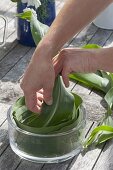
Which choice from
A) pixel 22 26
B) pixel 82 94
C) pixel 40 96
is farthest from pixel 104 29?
pixel 40 96

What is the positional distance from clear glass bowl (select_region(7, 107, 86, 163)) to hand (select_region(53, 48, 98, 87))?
17cm

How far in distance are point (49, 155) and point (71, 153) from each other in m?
0.06

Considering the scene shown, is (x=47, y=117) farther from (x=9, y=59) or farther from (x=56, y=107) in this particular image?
(x=9, y=59)

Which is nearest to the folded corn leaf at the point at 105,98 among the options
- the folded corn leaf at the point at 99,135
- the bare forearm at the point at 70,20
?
the folded corn leaf at the point at 99,135

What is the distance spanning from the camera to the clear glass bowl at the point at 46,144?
1073mm

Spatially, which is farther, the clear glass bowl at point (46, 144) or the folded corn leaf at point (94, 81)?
the folded corn leaf at point (94, 81)

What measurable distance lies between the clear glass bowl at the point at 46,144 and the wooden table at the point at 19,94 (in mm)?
16

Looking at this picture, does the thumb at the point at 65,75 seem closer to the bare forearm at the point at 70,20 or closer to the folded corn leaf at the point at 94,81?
the bare forearm at the point at 70,20

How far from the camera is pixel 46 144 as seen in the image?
1.08m

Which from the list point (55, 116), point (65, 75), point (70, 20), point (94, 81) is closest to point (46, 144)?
point (55, 116)

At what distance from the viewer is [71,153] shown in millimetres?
1123

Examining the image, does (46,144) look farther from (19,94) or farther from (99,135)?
(19,94)

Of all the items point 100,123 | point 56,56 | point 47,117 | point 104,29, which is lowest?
point 104,29

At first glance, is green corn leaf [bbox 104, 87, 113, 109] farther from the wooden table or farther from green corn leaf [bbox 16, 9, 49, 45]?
green corn leaf [bbox 16, 9, 49, 45]
